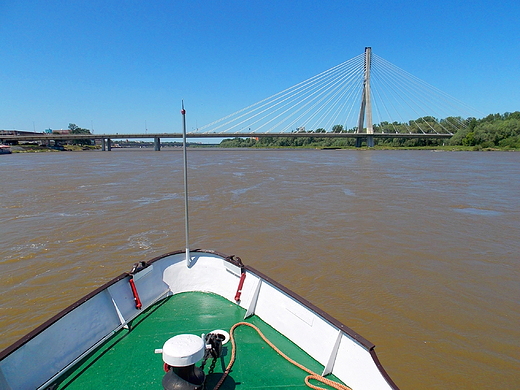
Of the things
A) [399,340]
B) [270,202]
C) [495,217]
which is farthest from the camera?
[270,202]

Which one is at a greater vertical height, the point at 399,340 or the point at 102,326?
the point at 102,326

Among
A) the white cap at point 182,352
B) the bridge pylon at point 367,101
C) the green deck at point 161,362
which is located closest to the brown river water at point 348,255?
the green deck at point 161,362

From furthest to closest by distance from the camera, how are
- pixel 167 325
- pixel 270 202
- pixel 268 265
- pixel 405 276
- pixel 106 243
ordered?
pixel 270 202 < pixel 106 243 < pixel 268 265 < pixel 405 276 < pixel 167 325

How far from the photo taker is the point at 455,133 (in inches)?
2702

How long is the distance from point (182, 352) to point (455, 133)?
8019 cm

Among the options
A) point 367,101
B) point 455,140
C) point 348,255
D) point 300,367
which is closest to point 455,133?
point 455,140

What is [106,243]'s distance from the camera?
7848 mm

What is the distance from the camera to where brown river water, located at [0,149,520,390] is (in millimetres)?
4203

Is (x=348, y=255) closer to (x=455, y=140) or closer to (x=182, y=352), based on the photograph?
(x=182, y=352)

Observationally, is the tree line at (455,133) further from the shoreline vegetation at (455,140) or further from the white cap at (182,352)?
the white cap at (182,352)

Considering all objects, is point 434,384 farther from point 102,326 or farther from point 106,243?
point 106,243

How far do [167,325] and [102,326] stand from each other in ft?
1.98

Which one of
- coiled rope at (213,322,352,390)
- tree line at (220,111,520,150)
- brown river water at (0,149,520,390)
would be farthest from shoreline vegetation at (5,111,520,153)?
coiled rope at (213,322,352,390)

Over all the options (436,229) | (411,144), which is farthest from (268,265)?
(411,144)
